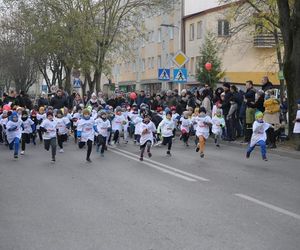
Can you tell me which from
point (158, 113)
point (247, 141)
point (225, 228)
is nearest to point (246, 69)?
point (158, 113)

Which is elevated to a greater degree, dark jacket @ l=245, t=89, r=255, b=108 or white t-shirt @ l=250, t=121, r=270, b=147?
dark jacket @ l=245, t=89, r=255, b=108

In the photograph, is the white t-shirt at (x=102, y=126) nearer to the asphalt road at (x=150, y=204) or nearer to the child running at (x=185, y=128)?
the asphalt road at (x=150, y=204)

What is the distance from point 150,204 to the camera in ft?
31.5

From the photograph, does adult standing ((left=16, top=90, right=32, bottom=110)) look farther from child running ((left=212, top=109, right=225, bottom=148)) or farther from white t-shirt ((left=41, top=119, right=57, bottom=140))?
child running ((left=212, top=109, right=225, bottom=148))

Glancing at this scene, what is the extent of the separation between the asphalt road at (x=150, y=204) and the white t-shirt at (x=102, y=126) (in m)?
2.43

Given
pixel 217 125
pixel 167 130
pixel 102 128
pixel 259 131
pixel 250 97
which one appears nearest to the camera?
pixel 259 131

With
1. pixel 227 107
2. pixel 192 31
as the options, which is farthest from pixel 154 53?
pixel 227 107

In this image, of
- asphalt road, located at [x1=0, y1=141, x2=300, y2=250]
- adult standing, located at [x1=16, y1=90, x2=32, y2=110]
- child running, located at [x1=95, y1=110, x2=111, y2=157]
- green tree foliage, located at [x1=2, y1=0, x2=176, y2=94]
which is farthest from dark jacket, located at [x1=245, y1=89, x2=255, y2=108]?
green tree foliage, located at [x1=2, y1=0, x2=176, y2=94]

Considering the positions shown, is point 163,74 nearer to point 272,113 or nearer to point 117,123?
point 117,123

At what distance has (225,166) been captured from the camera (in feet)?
49.9

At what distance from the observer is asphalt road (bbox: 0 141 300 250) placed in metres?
7.16

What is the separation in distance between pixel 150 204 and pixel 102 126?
957 centimetres

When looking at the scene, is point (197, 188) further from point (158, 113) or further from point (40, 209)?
point (158, 113)

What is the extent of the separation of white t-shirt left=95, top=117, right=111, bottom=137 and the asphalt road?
243 centimetres
